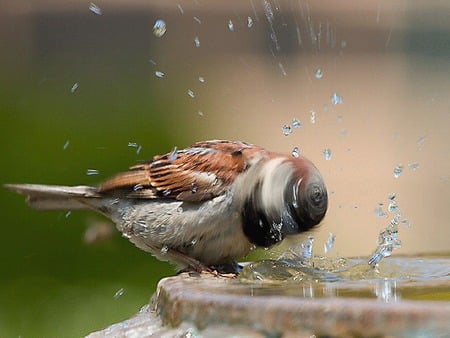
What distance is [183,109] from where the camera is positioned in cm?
758

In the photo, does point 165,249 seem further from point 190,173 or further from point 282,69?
point 282,69

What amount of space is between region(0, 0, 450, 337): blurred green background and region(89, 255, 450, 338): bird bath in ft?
6.66

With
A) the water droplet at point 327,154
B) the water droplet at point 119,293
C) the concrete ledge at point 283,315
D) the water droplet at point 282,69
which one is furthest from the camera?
the water droplet at point 282,69

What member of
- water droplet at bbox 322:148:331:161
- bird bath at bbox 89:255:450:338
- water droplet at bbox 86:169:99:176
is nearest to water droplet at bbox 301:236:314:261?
bird bath at bbox 89:255:450:338

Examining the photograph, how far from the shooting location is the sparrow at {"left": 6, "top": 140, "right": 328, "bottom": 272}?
3596 mm

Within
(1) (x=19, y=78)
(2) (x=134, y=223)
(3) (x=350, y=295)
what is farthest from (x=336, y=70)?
(3) (x=350, y=295)

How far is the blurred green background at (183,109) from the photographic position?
5.48m

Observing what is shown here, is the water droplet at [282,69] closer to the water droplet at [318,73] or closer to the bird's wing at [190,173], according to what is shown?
the water droplet at [318,73]

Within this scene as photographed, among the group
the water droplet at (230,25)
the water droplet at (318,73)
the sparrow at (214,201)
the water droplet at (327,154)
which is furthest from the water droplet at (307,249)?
the water droplet at (230,25)

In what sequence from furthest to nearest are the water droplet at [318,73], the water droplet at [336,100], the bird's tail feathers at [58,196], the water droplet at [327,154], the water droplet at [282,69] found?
1. the water droplet at [318,73]
2. the water droplet at [282,69]
3. the water droplet at [336,100]
4. the water droplet at [327,154]
5. the bird's tail feathers at [58,196]

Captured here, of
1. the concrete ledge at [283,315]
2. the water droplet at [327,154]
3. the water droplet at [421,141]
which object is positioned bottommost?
the concrete ledge at [283,315]

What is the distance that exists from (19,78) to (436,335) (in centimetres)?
762

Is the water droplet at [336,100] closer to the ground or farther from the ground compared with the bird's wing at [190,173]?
farther from the ground

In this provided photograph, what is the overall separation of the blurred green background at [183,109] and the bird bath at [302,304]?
6.66ft
